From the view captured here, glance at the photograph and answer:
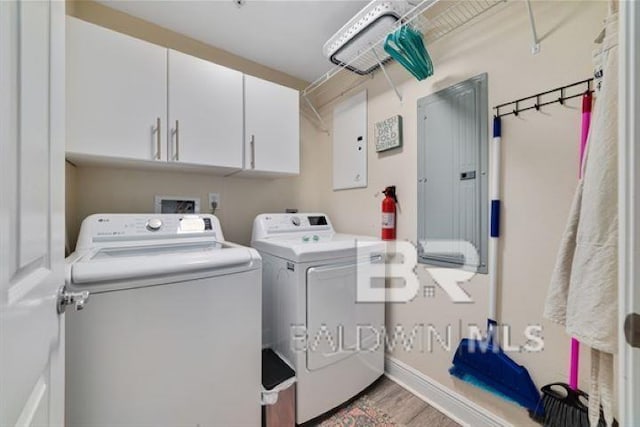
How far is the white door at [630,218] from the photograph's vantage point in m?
0.43

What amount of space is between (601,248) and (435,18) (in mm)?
1499

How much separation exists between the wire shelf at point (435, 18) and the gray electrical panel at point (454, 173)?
35cm

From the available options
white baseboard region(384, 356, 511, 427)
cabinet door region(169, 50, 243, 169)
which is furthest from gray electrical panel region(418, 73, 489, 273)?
cabinet door region(169, 50, 243, 169)

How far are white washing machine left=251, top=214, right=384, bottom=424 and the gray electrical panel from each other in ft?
1.35

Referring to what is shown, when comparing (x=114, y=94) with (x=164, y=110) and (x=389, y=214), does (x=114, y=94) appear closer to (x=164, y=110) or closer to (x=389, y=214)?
(x=164, y=110)

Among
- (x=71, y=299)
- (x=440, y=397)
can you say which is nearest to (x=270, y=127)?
(x=71, y=299)

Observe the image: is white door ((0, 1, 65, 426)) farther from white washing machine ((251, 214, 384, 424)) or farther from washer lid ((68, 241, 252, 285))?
white washing machine ((251, 214, 384, 424))

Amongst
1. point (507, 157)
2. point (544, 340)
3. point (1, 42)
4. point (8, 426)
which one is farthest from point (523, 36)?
point (8, 426)

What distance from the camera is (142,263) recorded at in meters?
1.00

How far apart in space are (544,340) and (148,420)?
1.76 metres

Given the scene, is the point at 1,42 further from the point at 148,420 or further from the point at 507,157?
the point at 507,157

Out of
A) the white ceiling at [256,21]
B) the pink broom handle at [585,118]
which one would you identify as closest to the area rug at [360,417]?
the pink broom handle at [585,118]

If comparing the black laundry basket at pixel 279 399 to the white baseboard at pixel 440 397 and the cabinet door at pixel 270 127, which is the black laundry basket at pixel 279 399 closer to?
the white baseboard at pixel 440 397

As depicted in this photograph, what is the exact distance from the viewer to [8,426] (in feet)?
1.24
